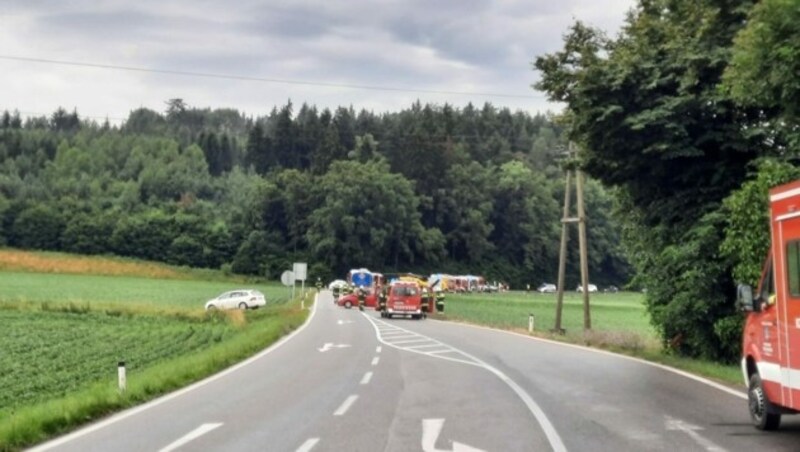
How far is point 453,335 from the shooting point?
37375 mm

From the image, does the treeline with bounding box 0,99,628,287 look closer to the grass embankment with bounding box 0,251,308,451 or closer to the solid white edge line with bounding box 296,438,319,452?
the grass embankment with bounding box 0,251,308,451

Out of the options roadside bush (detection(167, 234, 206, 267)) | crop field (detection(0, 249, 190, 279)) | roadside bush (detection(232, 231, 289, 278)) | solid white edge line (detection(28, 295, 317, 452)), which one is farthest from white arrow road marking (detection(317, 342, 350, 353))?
roadside bush (detection(167, 234, 206, 267))

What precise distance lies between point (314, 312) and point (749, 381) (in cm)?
4698

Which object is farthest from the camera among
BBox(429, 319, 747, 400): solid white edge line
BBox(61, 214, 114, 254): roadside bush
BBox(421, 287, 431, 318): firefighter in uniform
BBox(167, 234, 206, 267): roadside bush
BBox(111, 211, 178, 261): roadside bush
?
BBox(167, 234, 206, 267): roadside bush

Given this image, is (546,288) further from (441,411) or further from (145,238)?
(441,411)

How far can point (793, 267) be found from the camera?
11227 mm

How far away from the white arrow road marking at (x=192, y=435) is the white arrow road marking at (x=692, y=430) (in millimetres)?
5773

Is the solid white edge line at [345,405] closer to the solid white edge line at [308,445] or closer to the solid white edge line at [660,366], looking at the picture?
the solid white edge line at [308,445]

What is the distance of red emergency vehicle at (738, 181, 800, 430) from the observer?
1113 cm

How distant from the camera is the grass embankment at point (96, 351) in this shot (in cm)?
1483

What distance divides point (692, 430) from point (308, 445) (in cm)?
468

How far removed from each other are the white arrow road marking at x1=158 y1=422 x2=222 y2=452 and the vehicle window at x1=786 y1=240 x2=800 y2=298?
711 cm

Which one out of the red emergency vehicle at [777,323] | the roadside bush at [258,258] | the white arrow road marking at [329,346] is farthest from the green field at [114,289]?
the red emergency vehicle at [777,323]

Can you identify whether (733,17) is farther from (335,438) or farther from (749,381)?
(335,438)
